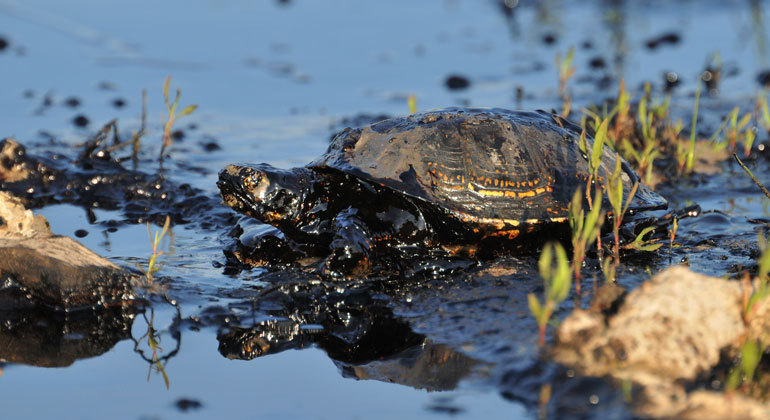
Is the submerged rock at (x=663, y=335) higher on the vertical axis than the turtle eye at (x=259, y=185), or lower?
lower

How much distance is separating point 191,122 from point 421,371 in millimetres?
4893

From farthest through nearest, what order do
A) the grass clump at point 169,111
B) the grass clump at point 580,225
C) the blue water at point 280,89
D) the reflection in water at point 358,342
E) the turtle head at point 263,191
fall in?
the grass clump at point 169,111, the turtle head at point 263,191, the grass clump at point 580,225, the reflection in water at point 358,342, the blue water at point 280,89

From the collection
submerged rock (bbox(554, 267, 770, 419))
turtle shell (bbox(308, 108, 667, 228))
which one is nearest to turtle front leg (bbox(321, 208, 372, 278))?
turtle shell (bbox(308, 108, 667, 228))

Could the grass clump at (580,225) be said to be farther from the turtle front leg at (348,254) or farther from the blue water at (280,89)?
the turtle front leg at (348,254)

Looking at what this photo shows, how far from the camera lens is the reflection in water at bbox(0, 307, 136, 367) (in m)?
3.65

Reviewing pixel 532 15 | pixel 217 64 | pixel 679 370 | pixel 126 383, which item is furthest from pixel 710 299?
pixel 532 15

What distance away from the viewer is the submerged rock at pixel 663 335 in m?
3.04

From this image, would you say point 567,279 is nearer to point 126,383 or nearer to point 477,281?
point 477,281

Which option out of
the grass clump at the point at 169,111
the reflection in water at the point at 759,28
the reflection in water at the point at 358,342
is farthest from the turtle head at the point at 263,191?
the reflection in water at the point at 759,28

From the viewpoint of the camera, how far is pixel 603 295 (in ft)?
11.2

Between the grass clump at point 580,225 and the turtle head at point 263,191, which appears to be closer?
the grass clump at point 580,225

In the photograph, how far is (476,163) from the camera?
14.9ft

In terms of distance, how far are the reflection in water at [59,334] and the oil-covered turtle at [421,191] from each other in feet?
3.05

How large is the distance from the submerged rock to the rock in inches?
81.3
